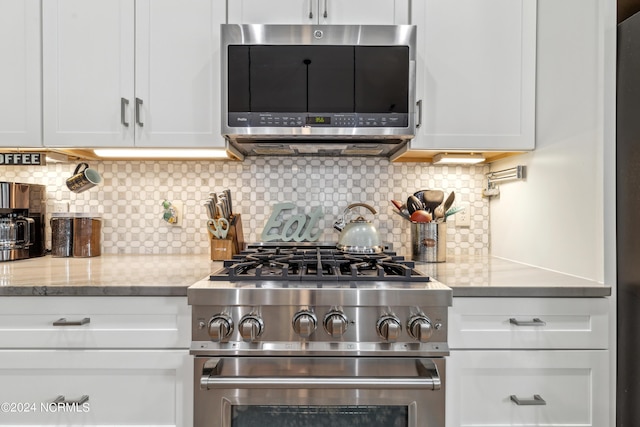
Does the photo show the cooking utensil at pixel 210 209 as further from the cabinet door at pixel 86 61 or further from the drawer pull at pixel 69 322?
the drawer pull at pixel 69 322

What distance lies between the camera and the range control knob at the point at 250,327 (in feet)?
3.94

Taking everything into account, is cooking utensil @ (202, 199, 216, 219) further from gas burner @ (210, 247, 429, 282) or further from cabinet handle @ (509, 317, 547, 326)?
cabinet handle @ (509, 317, 547, 326)

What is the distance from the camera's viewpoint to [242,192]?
2039 mm

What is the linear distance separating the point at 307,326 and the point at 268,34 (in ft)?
3.53

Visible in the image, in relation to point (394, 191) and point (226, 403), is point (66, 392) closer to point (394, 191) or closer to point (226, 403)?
point (226, 403)

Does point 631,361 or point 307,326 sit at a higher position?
point 307,326

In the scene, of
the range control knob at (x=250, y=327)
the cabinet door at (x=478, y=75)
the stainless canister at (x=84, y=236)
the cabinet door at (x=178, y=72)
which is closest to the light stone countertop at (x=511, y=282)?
the cabinet door at (x=478, y=75)

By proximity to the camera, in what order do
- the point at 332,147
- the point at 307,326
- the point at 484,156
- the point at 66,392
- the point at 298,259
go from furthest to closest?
the point at 484,156 < the point at 332,147 < the point at 298,259 < the point at 66,392 < the point at 307,326

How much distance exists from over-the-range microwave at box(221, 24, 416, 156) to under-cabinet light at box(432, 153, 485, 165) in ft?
1.11

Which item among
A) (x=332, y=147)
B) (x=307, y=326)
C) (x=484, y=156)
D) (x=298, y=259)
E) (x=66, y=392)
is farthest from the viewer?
(x=484, y=156)

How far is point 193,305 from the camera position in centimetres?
124

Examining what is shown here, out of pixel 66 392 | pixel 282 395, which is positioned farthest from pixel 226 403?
pixel 66 392

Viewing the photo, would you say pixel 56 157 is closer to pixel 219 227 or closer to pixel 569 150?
pixel 219 227

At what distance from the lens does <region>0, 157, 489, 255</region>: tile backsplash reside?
2027mm
